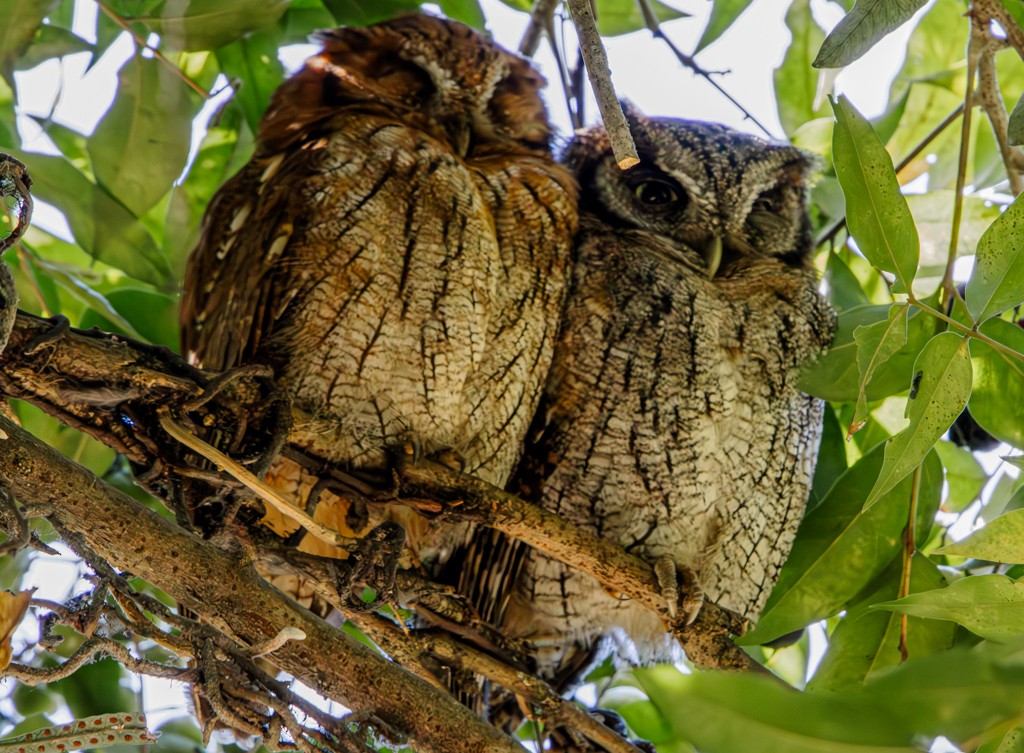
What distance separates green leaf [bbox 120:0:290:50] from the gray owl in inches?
30.2

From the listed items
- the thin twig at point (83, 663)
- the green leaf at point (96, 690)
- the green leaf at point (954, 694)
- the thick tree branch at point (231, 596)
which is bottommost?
the green leaf at point (96, 690)

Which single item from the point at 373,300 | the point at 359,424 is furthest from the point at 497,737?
the point at 373,300

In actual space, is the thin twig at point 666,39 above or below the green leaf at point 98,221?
above

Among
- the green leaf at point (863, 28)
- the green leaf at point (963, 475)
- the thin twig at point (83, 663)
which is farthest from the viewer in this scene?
the green leaf at point (963, 475)

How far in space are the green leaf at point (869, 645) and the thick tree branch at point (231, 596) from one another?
1.99 ft

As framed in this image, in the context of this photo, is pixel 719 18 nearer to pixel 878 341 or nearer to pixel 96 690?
pixel 878 341

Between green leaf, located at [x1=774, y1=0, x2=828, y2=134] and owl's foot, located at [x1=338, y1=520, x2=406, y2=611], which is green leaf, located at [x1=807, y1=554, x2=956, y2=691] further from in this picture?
green leaf, located at [x1=774, y1=0, x2=828, y2=134]

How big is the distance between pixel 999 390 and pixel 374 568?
1003 millimetres

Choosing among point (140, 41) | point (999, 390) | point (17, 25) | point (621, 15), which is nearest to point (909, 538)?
point (999, 390)

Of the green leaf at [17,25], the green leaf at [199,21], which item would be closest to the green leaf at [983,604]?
the green leaf at [199,21]

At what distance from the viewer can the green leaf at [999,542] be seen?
1.30 m

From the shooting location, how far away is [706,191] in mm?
2197

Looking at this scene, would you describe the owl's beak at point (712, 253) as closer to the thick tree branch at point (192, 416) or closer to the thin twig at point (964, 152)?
the thin twig at point (964, 152)

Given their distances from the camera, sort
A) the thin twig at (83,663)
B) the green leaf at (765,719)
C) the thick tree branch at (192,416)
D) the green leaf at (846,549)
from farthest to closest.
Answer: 1. the green leaf at (846,549)
2. the thick tree branch at (192,416)
3. the thin twig at (83,663)
4. the green leaf at (765,719)
